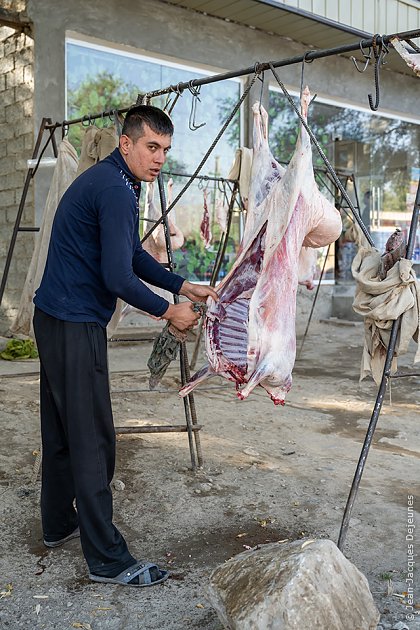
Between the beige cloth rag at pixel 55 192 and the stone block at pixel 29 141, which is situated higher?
the stone block at pixel 29 141

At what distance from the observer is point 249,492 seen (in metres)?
3.76

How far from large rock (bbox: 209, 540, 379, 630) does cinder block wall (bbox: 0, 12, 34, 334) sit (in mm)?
6096

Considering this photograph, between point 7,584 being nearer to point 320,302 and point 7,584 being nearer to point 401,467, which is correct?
point 401,467

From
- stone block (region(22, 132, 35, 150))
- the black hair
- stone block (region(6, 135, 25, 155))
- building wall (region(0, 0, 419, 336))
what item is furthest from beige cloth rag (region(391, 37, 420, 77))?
stone block (region(6, 135, 25, 155))

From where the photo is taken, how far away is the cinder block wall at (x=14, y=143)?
774 cm

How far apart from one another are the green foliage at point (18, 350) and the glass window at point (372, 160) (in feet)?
19.2

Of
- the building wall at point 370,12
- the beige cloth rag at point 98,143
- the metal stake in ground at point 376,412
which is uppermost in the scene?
the building wall at point 370,12

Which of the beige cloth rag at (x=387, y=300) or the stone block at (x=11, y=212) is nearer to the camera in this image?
the beige cloth rag at (x=387, y=300)

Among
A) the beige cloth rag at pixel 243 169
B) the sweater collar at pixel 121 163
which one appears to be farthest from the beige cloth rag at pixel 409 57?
the beige cloth rag at pixel 243 169

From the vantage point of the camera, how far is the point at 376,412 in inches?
109

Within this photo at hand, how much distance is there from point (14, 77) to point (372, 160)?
22.6 ft

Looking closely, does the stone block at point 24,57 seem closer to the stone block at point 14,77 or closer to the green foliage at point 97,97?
the stone block at point 14,77

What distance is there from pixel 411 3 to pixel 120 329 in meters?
6.40

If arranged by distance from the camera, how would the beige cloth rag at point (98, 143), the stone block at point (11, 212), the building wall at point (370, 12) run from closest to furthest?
the beige cloth rag at point (98, 143), the stone block at point (11, 212), the building wall at point (370, 12)
